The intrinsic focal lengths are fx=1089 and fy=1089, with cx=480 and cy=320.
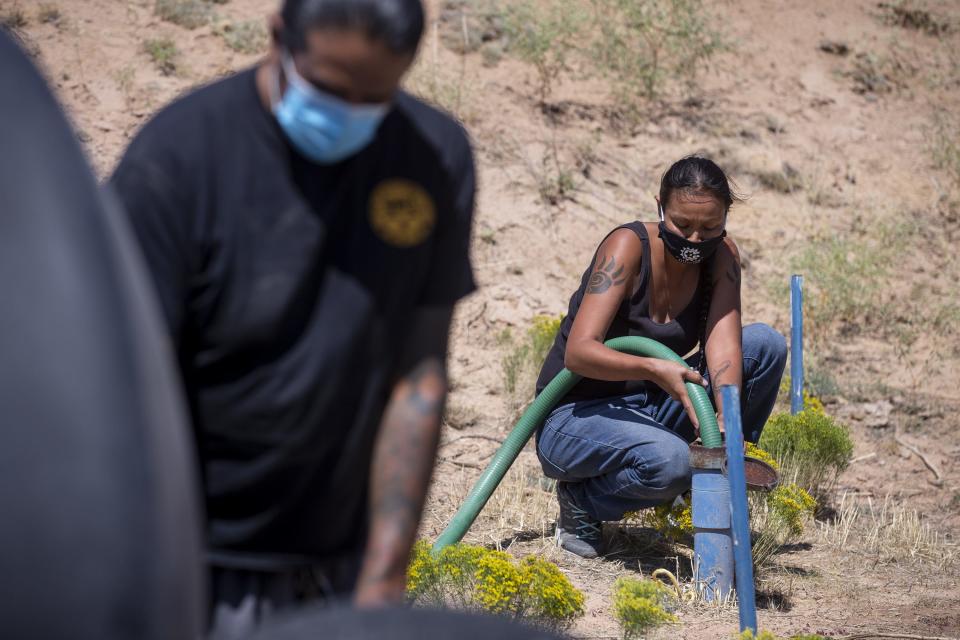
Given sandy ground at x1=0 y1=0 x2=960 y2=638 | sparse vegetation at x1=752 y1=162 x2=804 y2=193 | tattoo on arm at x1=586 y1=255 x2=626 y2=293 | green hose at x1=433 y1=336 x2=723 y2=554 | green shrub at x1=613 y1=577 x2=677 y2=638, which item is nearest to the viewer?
green shrub at x1=613 y1=577 x2=677 y2=638

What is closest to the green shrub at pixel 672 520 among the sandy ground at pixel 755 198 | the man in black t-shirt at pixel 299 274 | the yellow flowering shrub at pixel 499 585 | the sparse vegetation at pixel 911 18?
the sandy ground at pixel 755 198

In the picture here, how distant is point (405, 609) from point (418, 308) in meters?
0.56

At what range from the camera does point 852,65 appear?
10.7 metres

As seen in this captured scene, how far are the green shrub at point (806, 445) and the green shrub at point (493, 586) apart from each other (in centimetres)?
201

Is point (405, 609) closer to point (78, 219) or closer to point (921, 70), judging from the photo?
point (78, 219)

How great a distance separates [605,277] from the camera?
4.02 m

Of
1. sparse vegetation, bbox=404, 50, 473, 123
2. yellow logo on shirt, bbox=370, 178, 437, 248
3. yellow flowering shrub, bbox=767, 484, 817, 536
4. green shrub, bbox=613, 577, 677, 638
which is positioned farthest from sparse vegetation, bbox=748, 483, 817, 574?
sparse vegetation, bbox=404, 50, 473, 123

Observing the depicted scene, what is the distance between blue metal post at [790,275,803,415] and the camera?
5539mm

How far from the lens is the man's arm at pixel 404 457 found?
170 centimetres

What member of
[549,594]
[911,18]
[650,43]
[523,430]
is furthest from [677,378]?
[911,18]

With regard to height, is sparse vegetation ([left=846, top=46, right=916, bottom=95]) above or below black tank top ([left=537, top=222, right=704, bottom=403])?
above

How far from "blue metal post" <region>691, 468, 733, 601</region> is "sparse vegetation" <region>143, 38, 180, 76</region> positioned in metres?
5.81

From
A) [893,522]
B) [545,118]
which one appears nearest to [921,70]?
[545,118]

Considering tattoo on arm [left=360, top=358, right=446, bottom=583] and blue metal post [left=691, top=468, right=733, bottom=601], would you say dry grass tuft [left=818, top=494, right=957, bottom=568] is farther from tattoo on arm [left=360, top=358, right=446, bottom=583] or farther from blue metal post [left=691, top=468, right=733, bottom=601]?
tattoo on arm [left=360, top=358, right=446, bottom=583]
